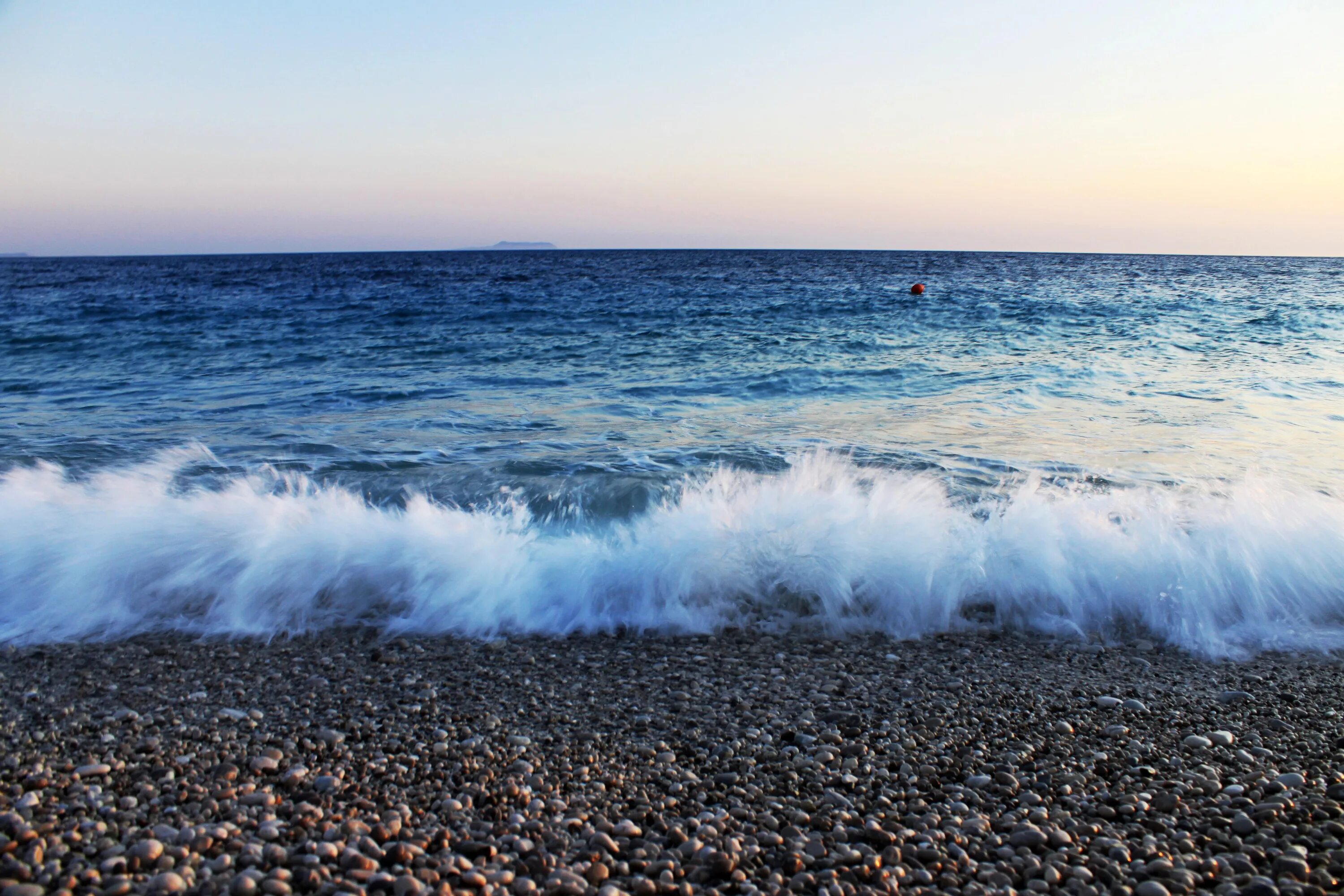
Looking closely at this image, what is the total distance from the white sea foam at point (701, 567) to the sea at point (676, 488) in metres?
0.02

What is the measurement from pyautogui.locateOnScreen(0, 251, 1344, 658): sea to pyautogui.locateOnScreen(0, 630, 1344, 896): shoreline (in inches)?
14.8

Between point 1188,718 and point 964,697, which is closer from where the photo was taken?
point 1188,718

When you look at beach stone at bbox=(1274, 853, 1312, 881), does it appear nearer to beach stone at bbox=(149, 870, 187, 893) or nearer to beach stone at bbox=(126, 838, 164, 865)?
beach stone at bbox=(149, 870, 187, 893)

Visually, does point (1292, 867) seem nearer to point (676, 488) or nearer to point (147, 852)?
point (147, 852)

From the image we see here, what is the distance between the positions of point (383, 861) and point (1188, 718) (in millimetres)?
2807

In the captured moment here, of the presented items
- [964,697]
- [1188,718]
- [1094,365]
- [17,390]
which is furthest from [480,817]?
[1094,365]

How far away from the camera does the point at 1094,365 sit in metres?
12.0

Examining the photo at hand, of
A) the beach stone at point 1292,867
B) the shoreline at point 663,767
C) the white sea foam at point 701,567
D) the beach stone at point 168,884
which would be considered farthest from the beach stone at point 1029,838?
the beach stone at point 168,884

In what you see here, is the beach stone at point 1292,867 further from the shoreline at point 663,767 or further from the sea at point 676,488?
the sea at point 676,488

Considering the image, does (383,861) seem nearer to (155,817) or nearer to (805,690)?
(155,817)

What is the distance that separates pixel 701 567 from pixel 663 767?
1.71 metres

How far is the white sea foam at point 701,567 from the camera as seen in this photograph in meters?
3.76

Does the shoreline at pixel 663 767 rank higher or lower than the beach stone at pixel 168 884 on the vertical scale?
lower

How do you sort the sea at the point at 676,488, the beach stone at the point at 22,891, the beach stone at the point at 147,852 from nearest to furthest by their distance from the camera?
the beach stone at the point at 22,891, the beach stone at the point at 147,852, the sea at the point at 676,488
